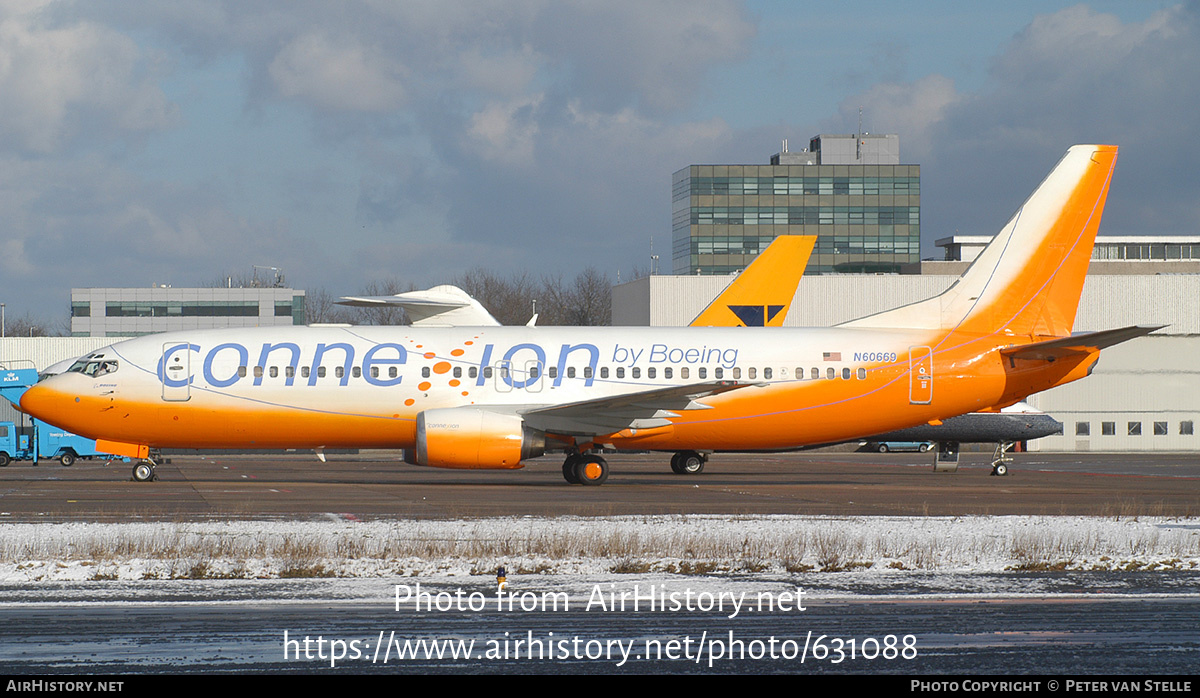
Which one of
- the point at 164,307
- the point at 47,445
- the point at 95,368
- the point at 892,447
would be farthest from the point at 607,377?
the point at 164,307

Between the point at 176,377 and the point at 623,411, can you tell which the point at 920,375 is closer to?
the point at 623,411

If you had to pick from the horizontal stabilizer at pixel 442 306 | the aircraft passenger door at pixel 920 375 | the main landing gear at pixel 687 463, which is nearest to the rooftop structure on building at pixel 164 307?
the horizontal stabilizer at pixel 442 306

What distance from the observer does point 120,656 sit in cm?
921

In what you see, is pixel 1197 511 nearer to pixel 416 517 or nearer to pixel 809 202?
pixel 416 517

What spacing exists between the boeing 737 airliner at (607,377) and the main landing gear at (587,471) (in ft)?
0.18

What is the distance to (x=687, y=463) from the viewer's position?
41406 mm

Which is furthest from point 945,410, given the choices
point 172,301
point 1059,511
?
point 172,301

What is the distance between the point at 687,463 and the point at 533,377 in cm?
1120

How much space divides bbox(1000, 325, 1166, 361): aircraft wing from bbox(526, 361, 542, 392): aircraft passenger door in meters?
12.3

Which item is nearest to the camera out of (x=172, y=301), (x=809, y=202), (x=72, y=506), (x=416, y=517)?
(x=416, y=517)

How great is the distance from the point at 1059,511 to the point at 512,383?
14.1m

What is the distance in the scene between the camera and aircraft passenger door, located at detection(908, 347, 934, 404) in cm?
3269

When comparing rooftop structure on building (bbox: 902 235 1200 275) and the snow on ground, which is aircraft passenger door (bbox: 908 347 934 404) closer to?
the snow on ground

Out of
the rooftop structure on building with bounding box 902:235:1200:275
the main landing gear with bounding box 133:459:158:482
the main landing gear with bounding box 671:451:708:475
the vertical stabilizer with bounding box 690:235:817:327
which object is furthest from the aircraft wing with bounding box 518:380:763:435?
the rooftop structure on building with bounding box 902:235:1200:275
